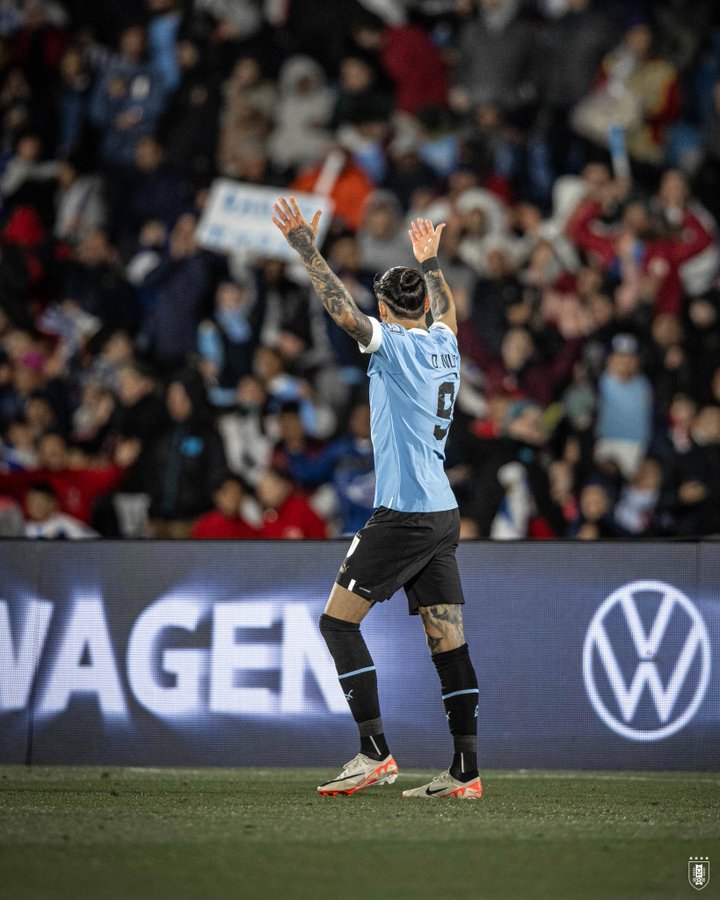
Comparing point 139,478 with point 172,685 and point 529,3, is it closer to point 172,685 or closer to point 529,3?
point 172,685

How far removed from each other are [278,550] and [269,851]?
368 cm

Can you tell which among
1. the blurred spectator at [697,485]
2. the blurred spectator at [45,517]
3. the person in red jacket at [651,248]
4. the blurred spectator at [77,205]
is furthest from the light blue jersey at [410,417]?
the blurred spectator at [77,205]

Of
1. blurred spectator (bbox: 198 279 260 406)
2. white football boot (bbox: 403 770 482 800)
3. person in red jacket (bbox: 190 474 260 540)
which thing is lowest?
white football boot (bbox: 403 770 482 800)

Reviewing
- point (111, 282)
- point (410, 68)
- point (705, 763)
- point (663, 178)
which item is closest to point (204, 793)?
point (705, 763)

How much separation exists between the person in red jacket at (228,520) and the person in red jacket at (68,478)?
118 centimetres

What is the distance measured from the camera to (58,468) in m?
11.5

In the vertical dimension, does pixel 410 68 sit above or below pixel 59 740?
above

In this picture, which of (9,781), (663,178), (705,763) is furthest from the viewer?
(663,178)

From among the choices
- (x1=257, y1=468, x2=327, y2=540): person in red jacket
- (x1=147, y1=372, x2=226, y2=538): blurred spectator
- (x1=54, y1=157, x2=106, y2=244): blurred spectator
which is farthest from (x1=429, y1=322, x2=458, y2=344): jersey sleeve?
(x1=54, y1=157, x2=106, y2=244): blurred spectator

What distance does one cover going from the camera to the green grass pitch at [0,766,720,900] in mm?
4344

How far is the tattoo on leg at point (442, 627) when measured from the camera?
21.1ft

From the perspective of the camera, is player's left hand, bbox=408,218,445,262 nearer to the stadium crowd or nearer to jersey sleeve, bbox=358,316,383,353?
jersey sleeve, bbox=358,316,383,353

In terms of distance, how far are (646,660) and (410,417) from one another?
8.51 feet

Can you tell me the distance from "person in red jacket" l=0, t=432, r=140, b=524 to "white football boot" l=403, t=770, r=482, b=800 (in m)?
5.36
